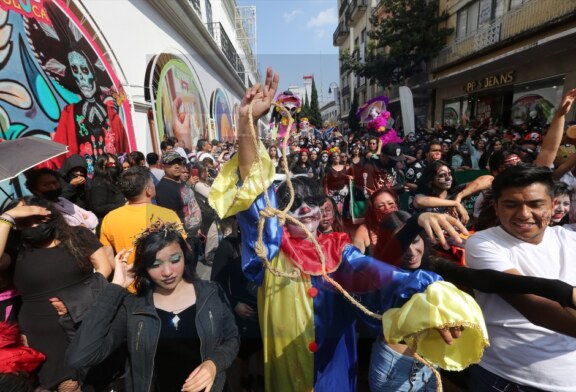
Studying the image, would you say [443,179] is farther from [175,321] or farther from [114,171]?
[114,171]

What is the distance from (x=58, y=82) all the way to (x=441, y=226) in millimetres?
5385

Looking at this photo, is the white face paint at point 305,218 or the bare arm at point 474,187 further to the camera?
the bare arm at point 474,187

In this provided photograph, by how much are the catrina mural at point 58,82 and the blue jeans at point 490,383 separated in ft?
15.8

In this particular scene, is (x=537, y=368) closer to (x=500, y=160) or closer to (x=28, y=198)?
(x=500, y=160)

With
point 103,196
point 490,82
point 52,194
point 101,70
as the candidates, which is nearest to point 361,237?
point 52,194

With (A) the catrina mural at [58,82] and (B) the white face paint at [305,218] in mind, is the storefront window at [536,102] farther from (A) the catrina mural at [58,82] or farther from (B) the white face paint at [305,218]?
(A) the catrina mural at [58,82]

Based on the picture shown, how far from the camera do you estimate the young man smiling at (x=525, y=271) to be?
123 cm

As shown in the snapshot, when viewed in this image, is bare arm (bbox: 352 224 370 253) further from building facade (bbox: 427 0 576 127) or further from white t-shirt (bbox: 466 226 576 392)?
building facade (bbox: 427 0 576 127)

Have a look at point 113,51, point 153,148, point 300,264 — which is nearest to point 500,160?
point 300,264

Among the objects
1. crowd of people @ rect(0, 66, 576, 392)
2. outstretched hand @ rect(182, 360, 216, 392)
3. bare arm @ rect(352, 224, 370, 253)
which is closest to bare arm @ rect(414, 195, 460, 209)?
crowd of people @ rect(0, 66, 576, 392)

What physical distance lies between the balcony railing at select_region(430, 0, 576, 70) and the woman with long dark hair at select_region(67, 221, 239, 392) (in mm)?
11292

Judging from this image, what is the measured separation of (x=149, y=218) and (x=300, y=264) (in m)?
1.39

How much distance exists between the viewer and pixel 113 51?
591 cm

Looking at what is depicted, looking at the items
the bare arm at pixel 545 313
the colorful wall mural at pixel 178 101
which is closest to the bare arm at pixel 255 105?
the bare arm at pixel 545 313
